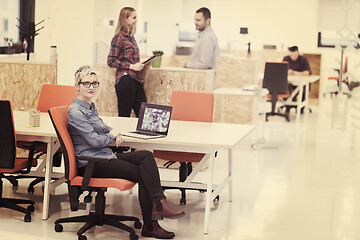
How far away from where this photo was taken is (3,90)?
747 centimetres

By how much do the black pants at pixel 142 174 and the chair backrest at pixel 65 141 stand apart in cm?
13

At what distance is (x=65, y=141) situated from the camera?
4.60 m

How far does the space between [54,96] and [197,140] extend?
6.37 ft

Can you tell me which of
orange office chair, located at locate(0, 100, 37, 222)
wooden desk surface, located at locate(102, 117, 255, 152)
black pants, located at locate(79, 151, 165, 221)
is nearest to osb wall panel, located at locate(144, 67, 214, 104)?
wooden desk surface, located at locate(102, 117, 255, 152)

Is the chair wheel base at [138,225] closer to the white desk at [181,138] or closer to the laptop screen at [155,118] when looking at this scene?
the white desk at [181,138]

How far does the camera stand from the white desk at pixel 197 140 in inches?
190

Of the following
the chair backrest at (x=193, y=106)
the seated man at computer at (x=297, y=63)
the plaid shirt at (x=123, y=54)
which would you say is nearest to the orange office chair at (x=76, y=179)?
the chair backrest at (x=193, y=106)

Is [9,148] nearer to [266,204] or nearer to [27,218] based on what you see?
[27,218]

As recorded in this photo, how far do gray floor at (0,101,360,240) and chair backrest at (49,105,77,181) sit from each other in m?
0.52

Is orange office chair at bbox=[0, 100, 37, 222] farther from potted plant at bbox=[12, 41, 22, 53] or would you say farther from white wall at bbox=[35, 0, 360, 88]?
potted plant at bbox=[12, 41, 22, 53]

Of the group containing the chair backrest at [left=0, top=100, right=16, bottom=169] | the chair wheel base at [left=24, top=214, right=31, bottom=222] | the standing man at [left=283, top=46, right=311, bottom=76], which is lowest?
the chair wheel base at [left=24, top=214, right=31, bottom=222]

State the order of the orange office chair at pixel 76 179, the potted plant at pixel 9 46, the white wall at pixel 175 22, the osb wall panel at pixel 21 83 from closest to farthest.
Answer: the orange office chair at pixel 76 179
the osb wall panel at pixel 21 83
the white wall at pixel 175 22
the potted plant at pixel 9 46

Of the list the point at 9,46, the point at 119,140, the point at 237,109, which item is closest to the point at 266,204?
the point at 119,140

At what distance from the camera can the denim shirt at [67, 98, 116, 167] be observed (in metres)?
4.69
